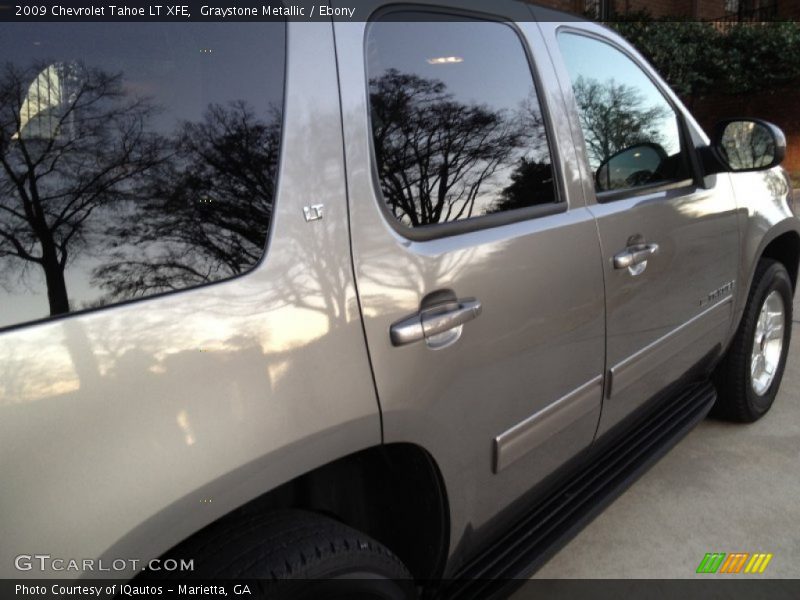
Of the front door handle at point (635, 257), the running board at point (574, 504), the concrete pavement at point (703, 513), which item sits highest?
the front door handle at point (635, 257)

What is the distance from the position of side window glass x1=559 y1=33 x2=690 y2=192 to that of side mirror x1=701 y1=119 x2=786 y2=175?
183 millimetres

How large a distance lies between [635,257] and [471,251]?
2.84ft

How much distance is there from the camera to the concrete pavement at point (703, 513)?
105 inches

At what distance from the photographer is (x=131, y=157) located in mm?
1207

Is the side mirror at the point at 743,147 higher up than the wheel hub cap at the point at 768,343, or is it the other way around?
the side mirror at the point at 743,147

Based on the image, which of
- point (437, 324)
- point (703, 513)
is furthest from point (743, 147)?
point (437, 324)

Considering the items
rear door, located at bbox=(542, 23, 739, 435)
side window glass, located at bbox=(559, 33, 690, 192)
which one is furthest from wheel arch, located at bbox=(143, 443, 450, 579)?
side window glass, located at bbox=(559, 33, 690, 192)

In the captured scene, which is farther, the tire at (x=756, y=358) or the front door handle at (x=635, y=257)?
the tire at (x=756, y=358)

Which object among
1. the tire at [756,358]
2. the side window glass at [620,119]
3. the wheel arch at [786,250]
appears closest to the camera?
the side window glass at [620,119]

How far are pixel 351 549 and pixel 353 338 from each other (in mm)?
432

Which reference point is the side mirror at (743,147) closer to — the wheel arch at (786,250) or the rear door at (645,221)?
the rear door at (645,221)

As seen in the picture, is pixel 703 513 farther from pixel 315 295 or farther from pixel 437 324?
pixel 315 295

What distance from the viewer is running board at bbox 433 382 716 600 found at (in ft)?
6.34

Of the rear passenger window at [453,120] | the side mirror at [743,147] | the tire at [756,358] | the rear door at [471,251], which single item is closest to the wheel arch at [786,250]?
the tire at [756,358]
